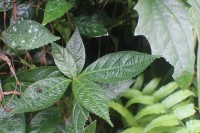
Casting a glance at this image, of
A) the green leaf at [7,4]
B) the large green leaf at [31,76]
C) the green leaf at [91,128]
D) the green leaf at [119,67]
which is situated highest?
the green leaf at [7,4]

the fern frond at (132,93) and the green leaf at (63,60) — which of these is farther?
the fern frond at (132,93)

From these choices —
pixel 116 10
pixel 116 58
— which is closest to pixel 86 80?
Answer: pixel 116 58

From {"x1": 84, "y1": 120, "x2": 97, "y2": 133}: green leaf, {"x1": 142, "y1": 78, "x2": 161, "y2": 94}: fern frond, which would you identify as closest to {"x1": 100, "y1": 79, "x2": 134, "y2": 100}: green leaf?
{"x1": 84, "y1": 120, "x2": 97, "y2": 133}: green leaf

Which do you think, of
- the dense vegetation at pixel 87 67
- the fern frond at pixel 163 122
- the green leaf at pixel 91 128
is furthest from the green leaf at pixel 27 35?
the fern frond at pixel 163 122

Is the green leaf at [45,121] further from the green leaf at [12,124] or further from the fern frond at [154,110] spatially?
the fern frond at [154,110]

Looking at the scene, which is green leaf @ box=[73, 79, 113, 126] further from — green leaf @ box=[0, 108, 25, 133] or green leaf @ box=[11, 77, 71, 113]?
green leaf @ box=[0, 108, 25, 133]

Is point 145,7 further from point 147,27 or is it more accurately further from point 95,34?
point 95,34

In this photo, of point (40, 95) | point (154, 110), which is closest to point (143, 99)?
point (154, 110)
